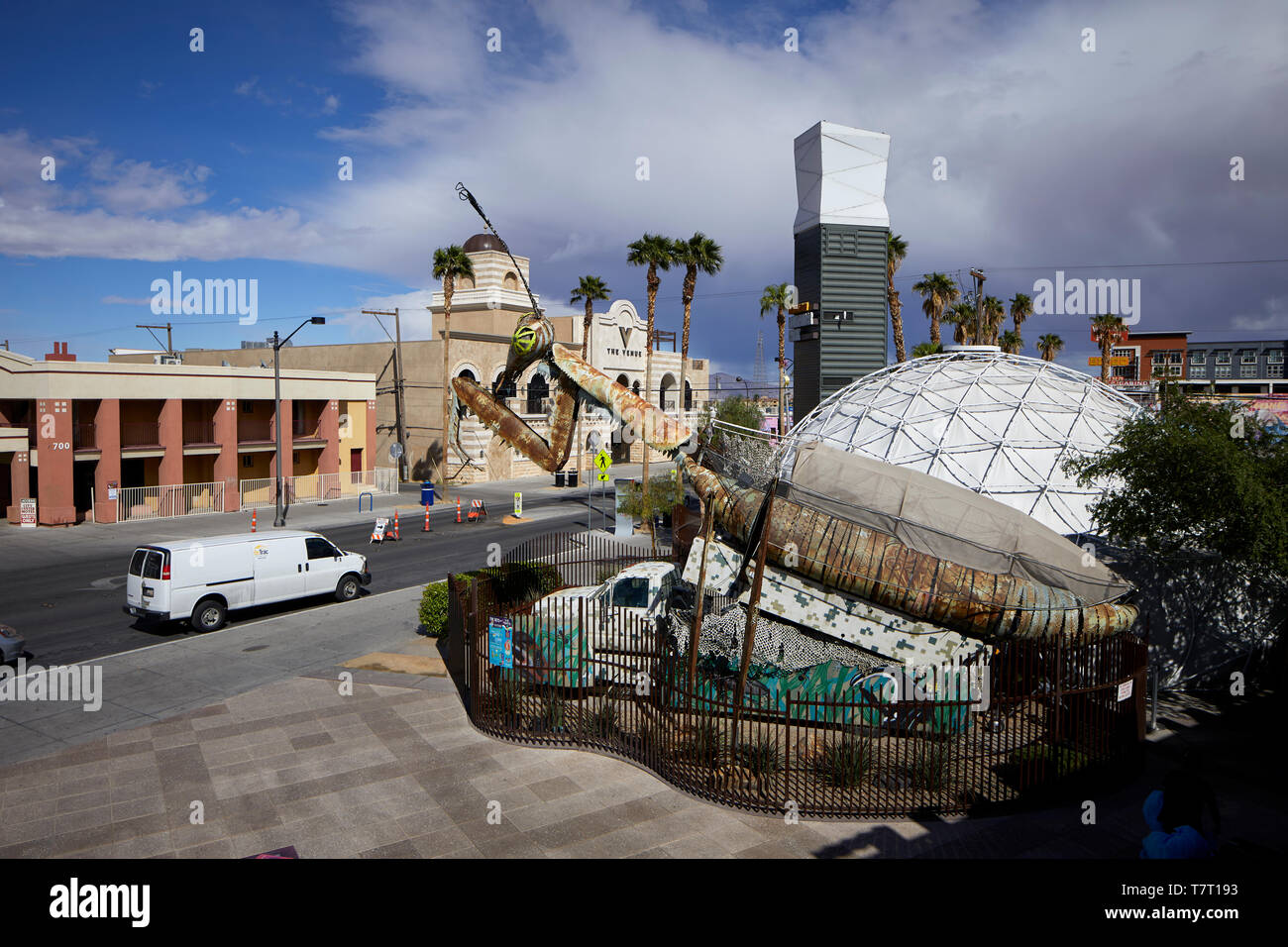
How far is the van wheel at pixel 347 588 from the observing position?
2007 cm

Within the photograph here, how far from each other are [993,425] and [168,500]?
31.8m

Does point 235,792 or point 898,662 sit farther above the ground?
point 898,662

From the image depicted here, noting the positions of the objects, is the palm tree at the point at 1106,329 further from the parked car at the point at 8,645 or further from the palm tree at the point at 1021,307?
the parked car at the point at 8,645

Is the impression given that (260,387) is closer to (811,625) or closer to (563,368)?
(563,368)

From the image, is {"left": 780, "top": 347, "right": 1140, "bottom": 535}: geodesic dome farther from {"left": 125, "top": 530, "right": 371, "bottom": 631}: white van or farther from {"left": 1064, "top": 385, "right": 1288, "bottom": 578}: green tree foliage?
{"left": 125, "top": 530, "right": 371, "bottom": 631}: white van

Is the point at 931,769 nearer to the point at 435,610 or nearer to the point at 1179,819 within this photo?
the point at 1179,819

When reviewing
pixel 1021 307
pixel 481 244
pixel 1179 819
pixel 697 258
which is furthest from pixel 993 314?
pixel 1179 819

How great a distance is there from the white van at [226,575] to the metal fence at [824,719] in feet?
26.3

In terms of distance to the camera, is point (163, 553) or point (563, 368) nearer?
point (563, 368)

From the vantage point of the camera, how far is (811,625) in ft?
37.6

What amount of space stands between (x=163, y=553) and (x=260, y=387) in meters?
23.6

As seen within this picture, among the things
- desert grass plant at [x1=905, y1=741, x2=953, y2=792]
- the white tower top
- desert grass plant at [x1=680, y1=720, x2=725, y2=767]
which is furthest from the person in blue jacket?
the white tower top

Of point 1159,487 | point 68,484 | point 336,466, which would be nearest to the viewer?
point 1159,487
